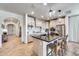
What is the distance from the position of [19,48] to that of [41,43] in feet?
1.65

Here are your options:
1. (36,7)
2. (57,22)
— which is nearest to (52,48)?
(57,22)

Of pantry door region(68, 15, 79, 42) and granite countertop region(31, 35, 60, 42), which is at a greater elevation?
pantry door region(68, 15, 79, 42)

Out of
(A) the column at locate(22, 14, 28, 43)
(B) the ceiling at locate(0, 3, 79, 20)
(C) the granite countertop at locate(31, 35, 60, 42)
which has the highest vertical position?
(B) the ceiling at locate(0, 3, 79, 20)

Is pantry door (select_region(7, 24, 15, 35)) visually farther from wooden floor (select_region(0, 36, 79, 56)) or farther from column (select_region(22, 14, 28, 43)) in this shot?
column (select_region(22, 14, 28, 43))

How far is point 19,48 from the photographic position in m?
2.17

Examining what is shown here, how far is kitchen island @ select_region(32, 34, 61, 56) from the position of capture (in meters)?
2.18

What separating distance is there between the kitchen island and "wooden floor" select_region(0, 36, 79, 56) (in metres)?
0.11

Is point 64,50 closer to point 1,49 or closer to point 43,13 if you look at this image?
point 43,13

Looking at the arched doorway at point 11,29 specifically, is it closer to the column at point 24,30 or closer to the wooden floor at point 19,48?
the wooden floor at point 19,48

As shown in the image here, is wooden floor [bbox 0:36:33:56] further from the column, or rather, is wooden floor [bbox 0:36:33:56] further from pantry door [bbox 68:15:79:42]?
pantry door [bbox 68:15:79:42]

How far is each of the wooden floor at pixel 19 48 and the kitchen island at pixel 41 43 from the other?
0.11 m

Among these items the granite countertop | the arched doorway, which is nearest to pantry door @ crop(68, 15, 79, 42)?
the granite countertop

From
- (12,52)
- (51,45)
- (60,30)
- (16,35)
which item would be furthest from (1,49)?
(60,30)

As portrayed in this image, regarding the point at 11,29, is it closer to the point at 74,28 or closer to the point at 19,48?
the point at 19,48
